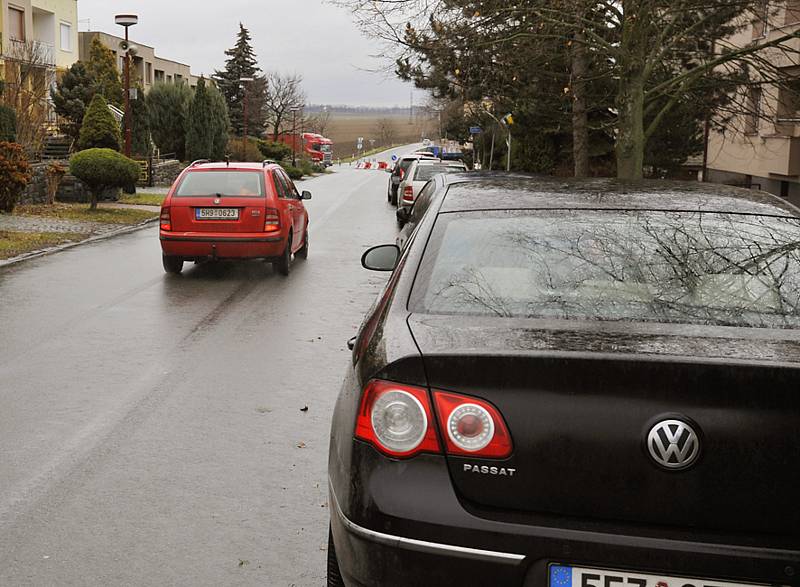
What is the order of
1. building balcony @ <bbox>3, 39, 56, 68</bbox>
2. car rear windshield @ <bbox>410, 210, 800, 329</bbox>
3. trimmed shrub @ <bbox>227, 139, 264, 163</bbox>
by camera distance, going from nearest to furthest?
car rear windshield @ <bbox>410, 210, 800, 329</bbox> < building balcony @ <bbox>3, 39, 56, 68</bbox> < trimmed shrub @ <bbox>227, 139, 264, 163</bbox>

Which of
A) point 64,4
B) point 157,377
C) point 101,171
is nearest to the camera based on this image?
point 157,377

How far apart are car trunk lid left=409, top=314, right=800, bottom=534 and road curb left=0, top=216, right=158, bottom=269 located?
13.7 meters

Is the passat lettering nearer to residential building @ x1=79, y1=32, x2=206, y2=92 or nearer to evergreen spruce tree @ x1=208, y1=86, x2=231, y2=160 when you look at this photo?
evergreen spruce tree @ x1=208, y1=86, x2=231, y2=160

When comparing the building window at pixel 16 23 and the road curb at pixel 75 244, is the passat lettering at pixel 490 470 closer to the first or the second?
the road curb at pixel 75 244

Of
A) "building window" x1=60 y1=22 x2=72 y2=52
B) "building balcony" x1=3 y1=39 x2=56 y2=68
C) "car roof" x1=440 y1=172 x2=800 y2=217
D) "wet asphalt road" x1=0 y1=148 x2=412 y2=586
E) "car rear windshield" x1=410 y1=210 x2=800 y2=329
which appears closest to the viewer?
"car rear windshield" x1=410 y1=210 x2=800 y2=329

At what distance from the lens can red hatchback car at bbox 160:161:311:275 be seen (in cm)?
1373

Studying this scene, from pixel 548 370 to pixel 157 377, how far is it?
567 cm

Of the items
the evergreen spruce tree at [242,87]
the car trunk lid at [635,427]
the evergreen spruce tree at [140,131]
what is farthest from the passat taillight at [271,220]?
the evergreen spruce tree at [242,87]

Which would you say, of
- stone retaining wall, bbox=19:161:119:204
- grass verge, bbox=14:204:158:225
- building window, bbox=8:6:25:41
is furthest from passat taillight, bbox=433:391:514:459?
building window, bbox=8:6:25:41

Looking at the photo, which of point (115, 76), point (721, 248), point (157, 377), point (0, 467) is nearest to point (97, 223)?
point (157, 377)

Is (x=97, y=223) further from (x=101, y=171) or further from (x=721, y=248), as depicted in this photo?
(x=721, y=248)

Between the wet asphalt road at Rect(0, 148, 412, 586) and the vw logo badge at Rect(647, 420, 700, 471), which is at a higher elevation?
the vw logo badge at Rect(647, 420, 700, 471)

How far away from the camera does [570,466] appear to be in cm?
272

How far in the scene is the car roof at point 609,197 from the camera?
4066mm
